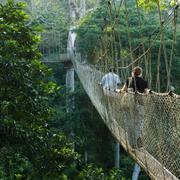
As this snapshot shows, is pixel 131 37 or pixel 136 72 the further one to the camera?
pixel 131 37

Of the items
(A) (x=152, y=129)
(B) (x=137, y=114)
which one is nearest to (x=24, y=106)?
(B) (x=137, y=114)

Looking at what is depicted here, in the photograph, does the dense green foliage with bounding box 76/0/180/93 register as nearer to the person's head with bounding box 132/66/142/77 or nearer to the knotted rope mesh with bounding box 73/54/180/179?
the knotted rope mesh with bounding box 73/54/180/179

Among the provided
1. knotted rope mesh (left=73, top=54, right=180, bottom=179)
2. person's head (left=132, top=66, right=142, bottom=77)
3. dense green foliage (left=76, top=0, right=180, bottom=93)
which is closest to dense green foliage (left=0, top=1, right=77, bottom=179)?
knotted rope mesh (left=73, top=54, right=180, bottom=179)

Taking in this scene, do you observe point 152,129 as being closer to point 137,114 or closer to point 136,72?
point 137,114

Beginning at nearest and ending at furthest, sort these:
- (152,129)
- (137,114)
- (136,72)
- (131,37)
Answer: (152,129)
(137,114)
(136,72)
(131,37)

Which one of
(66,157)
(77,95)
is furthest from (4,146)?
(77,95)

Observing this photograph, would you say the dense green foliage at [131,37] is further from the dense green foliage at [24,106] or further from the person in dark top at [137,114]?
the person in dark top at [137,114]

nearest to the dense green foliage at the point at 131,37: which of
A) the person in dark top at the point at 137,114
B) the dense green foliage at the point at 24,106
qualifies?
the dense green foliage at the point at 24,106

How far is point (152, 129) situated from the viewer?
3.01 meters

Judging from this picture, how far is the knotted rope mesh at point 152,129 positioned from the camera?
246cm

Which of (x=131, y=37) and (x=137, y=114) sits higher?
(x=131, y=37)

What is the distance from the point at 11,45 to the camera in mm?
3699

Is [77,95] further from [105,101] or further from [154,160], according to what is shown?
[154,160]

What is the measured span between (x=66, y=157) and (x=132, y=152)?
29.7 inches
